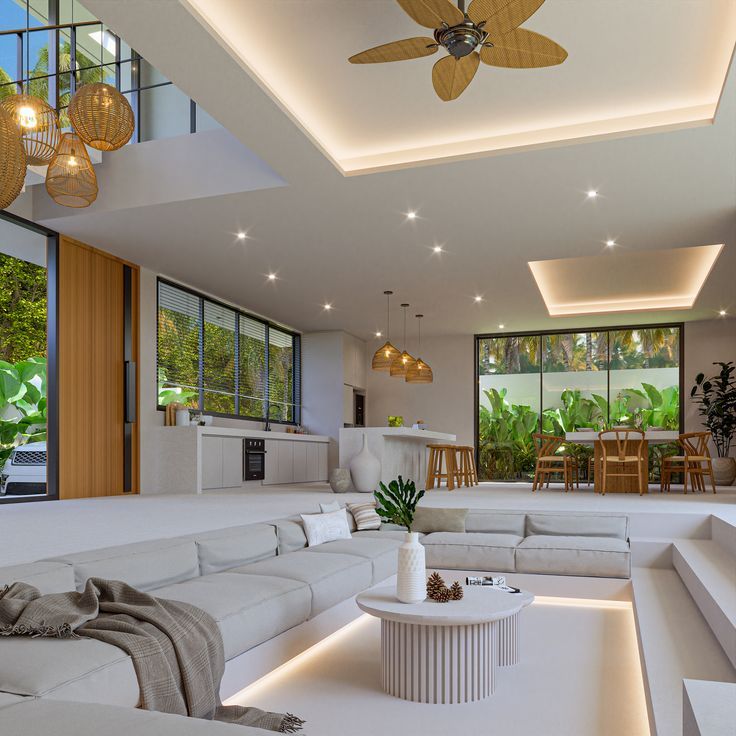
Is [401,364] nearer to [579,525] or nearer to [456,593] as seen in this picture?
[579,525]

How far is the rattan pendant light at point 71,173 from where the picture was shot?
4.62 m

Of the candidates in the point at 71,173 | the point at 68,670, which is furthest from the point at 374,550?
the point at 71,173

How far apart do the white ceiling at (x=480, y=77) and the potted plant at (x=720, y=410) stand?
23.1ft

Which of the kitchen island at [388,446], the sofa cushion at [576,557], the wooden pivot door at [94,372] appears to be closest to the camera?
the sofa cushion at [576,557]

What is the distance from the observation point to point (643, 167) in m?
5.57

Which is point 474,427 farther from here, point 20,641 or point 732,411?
point 20,641

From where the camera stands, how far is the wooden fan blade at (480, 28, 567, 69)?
3.47 metres

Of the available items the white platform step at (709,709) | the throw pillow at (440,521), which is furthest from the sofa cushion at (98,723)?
the throw pillow at (440,521)

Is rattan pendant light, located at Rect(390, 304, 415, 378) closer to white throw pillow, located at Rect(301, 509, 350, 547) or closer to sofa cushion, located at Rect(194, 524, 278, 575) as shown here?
white throw pillow, located at Rect(301, 509, 350, 547)

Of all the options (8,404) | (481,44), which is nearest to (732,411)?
(481,44)

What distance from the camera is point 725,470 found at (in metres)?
10.7

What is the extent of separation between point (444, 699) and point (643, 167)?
423 cm

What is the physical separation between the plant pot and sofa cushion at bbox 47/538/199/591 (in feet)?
30.0

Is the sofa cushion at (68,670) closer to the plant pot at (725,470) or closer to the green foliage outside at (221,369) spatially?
the green foliage outside at (221,369)
